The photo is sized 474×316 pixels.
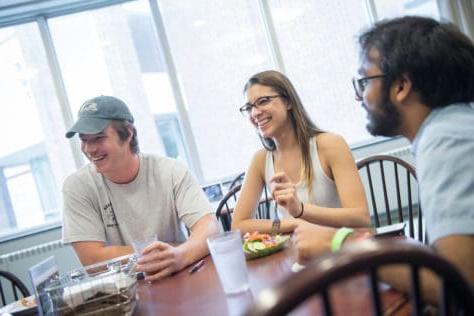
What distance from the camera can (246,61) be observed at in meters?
4.10

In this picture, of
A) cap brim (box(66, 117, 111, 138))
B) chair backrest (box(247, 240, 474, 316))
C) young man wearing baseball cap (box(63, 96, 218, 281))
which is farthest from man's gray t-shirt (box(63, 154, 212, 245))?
chair backrest (box(247, 240, 474, 316))

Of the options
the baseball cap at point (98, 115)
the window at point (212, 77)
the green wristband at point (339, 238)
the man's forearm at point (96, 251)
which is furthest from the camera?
the window at point (212, 77)

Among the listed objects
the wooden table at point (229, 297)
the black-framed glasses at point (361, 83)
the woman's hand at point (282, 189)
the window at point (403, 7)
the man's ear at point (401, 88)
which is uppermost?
the window at point (403, 7)

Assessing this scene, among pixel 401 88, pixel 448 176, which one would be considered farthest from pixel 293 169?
pixel 448 176

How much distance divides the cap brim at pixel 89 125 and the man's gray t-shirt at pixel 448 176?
51.3 inches

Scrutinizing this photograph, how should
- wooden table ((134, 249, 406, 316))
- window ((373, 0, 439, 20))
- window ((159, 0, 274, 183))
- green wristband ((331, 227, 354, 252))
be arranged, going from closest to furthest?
wooden table ((134, 249, 406, 316)) < green wristband ((331, 227, 354, 252)) < window ((159, 0, 274, 183)) < window ((373, 0, 439, 20))

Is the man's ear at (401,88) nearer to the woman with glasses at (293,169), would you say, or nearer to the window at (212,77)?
the woman with glasses at (293,169)

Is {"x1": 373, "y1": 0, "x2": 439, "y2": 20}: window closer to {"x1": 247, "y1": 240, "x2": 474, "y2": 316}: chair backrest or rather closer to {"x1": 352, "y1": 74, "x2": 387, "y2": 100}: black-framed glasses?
{"x1": 352, "y1": 74, "x2": 387, "y2": 100}: black-framed glasses

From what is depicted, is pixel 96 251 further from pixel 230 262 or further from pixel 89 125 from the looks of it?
pixel 230 262

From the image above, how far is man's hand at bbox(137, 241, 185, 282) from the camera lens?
1262 mm

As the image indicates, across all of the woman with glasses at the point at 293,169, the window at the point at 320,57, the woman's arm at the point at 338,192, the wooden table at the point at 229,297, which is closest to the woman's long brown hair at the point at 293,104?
the woman with glasses at the point at 293,169

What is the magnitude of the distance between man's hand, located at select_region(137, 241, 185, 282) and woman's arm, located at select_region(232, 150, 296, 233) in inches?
15.0

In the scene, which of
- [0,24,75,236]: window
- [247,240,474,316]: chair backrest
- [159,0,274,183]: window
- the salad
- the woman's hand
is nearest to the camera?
[247,240,474,316]: chair backrest

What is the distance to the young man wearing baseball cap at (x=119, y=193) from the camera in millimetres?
1699
